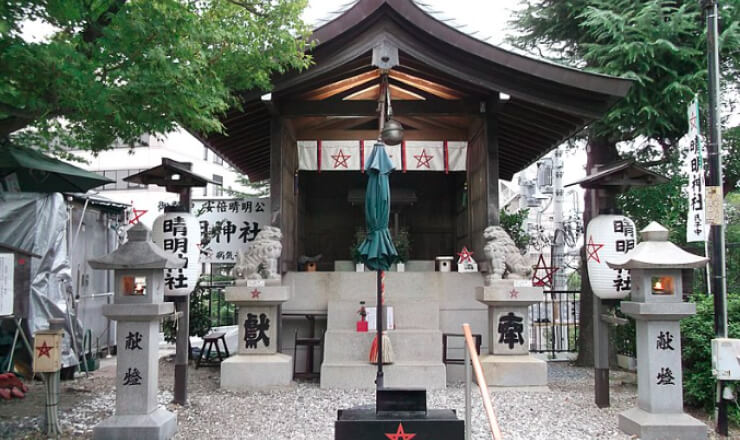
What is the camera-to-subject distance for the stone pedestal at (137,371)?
21.6ft

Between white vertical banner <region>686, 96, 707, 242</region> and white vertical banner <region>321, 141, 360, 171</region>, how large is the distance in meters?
6.88

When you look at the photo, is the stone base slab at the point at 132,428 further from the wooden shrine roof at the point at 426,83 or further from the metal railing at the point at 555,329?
the metal railing at the point at 555,329

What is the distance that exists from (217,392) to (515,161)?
984 cm

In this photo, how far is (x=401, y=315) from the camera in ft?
34.2

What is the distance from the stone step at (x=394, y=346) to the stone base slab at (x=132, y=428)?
3612 mm

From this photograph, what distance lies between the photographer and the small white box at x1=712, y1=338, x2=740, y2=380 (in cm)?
692

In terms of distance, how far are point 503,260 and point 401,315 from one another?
7.03 ft

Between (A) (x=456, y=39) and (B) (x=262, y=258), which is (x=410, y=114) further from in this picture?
(B) (x=262, y=258)

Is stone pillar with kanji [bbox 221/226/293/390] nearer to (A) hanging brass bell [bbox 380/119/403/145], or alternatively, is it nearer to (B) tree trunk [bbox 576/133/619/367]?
(A) hanging brass bell [bbox 380/119/403/145]

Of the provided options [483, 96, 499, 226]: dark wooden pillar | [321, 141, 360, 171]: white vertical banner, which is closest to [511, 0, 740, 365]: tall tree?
[483, 96, 499, 226]: dark wooden pillar

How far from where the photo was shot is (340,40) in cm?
1009

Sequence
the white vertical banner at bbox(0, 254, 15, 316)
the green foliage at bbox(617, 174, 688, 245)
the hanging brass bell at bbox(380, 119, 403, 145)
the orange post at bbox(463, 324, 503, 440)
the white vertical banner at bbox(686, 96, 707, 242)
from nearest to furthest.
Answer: the orange post at bbox(463, 324, 503, 440), the white vertical banner at bbox(0, 254, 15, 316), the white vertical banner at bbox(686, 96, 707, 242), the hanging brass bell at bbox(380, 119, 403, 145), the green foliage at bbox(617, 174, 688, 245)

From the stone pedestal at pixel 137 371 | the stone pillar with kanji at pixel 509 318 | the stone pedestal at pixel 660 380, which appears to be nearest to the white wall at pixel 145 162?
the stone pillar with kanji at pixel 509 318

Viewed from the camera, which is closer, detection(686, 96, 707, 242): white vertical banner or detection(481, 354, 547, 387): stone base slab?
detection(686, 96, 707, 242): white vertical banner
